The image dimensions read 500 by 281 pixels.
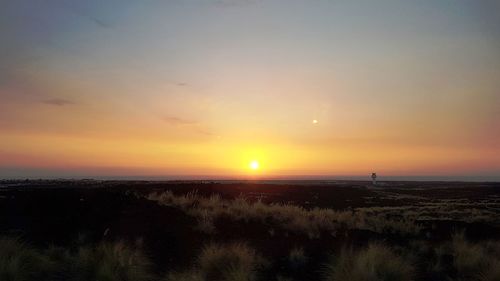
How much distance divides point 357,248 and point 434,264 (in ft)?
9.17

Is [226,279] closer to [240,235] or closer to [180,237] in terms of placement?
[180,237]

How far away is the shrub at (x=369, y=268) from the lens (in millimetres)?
13148

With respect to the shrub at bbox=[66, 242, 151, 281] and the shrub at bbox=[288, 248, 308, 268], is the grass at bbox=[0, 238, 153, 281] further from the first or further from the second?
the shrub at bbox=[288, 248, 308, 268]

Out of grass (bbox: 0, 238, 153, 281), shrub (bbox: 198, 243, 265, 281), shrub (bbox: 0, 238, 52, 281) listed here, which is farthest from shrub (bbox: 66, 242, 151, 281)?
shrub (bbox: 198, 243, 265, 281)

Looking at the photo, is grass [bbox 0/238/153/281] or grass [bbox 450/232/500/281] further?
A: grass [bbox 450/232/500/281]

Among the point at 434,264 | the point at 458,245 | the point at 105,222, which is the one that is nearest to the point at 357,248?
the point at 434,264

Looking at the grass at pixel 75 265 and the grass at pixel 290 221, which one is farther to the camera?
the grass at pixel 290 221

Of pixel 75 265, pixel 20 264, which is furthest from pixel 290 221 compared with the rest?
pixel 20 264

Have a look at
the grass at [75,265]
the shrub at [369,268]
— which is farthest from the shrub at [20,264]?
the shrub at [369,268]

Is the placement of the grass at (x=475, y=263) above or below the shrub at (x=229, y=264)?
below

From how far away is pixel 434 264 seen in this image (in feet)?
55.7

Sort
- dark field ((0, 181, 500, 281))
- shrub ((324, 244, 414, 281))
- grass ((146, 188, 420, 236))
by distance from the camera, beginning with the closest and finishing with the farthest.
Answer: shrub ((324, 244, 414, 281)) → dark field ((0, 181, 500, 281)) → grass ((146, 188, 420, 236))

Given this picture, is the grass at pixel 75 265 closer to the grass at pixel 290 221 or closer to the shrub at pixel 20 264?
the shrub at pixel 20 264

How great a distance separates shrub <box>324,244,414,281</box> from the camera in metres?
13.1
